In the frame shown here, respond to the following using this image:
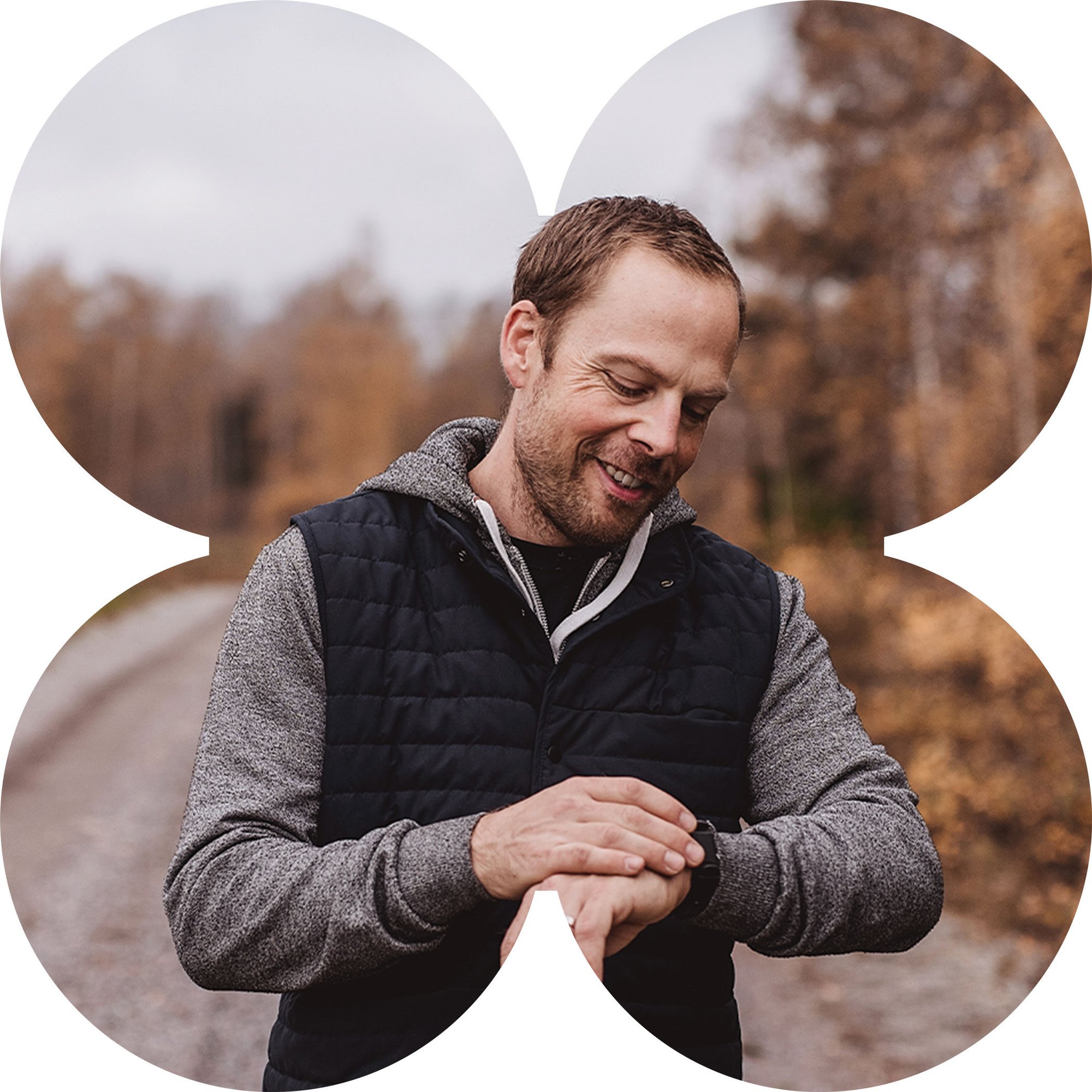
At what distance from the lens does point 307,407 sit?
2.77 metres

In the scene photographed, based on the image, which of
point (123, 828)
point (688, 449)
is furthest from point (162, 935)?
point (688, 449)

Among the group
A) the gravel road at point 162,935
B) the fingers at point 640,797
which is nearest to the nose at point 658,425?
the fingers at point 640,797

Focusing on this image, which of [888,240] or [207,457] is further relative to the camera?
[888,240]

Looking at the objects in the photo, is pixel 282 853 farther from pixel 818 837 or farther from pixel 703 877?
pixel 818 837

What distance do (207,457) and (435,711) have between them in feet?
3.60

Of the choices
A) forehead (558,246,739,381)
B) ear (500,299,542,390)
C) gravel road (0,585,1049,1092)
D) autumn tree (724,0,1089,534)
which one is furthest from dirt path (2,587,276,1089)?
autumn tree (724,0,1089,534)

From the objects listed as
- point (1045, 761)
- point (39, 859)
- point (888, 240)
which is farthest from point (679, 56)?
point (39, 859)

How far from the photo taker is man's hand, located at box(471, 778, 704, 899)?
154 centimetres

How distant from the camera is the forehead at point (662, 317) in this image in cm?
178

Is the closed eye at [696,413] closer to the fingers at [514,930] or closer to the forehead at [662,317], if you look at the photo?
the forehead at [662,317]

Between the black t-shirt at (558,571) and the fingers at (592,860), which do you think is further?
the black t-shirt at (558,571)

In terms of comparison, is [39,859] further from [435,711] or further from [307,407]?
[435,711]

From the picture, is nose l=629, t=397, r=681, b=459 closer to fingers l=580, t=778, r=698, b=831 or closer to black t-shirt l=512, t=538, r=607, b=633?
black t-shirt l=512, t=538, r=607, b=633

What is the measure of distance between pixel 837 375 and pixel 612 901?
6.12ft
